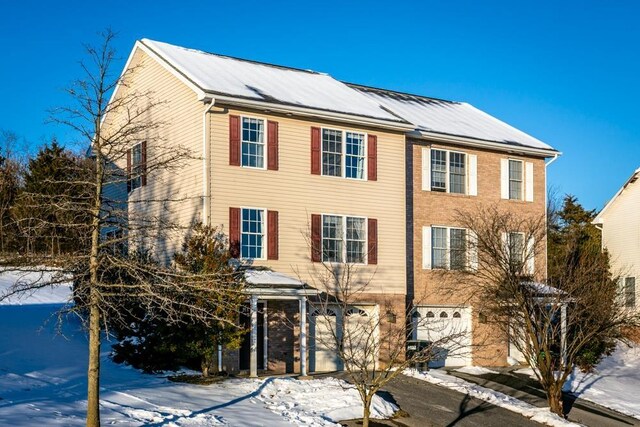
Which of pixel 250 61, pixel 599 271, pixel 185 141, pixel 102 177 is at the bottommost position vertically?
pixel 599 271

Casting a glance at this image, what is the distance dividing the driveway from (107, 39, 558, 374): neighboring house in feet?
9.90

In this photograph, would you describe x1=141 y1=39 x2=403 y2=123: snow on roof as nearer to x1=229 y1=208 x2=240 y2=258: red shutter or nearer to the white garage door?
x1=229 y1=208 x2=240 y2=258: red shutter

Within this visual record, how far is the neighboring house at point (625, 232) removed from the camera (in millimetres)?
38625

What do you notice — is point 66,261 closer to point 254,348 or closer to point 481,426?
point 254,348

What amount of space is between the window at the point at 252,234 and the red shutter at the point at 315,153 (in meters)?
2.34

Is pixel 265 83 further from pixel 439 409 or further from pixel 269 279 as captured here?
pixel 439 409

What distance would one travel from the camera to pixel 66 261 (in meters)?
14.4

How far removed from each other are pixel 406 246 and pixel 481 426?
8.37 m

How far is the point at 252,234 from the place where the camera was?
24859mm

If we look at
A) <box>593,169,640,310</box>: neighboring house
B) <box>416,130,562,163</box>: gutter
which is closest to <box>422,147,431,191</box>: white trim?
<box>416,130,562,163</box>: gutter

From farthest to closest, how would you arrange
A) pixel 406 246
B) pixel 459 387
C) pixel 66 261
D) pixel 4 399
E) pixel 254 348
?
pixel 406 246
pixel 459 387
pixel 254 348
pixel 4 399
pixel 66 261

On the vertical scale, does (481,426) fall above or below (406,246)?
below

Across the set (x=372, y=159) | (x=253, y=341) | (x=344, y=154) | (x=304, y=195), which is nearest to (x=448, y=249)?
(x=372, y=159)

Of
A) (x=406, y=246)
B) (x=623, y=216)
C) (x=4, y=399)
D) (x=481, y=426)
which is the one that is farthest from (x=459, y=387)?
(x=623, y=216)
